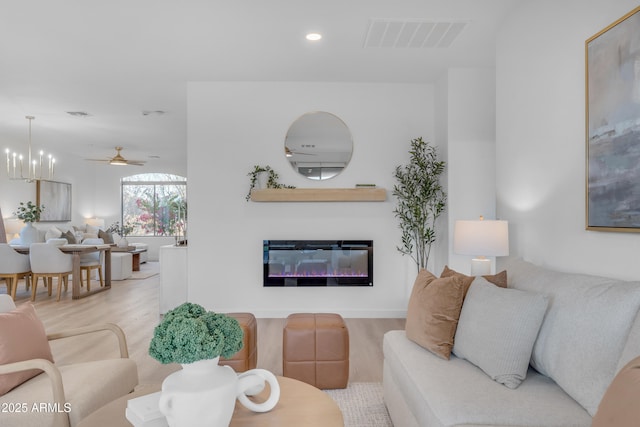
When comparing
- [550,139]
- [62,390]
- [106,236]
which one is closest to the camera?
[62,390]

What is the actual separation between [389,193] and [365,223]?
44 cm

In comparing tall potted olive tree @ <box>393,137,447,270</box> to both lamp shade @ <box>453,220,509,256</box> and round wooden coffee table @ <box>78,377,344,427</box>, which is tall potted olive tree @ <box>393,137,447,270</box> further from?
round wooden coffee table @ <box>78,377,344,427</box>

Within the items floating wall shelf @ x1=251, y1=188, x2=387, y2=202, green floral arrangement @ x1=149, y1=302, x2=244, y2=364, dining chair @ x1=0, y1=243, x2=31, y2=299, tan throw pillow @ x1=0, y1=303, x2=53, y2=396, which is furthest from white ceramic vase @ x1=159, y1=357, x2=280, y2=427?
dining chair @ x1=0, y1=243, x2=31, y2=299

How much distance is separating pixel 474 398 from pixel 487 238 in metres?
1.37

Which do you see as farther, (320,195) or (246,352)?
(320,195)

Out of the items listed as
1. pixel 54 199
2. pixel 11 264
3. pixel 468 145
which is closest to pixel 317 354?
pixel 468 145

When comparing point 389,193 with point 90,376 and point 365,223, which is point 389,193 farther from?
point 90,376

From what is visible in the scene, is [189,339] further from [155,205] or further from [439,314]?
[155,205]

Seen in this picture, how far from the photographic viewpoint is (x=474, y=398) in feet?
5.17

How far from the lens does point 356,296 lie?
4672 millimetres

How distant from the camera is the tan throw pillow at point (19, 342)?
1753 millimetres

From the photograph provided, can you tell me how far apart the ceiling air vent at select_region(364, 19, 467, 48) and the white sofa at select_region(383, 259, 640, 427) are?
2190 millimetres

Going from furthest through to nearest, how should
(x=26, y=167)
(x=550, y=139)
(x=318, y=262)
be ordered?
(x=26, y=167) → (x=318, y=262) → (x=550, y=139)

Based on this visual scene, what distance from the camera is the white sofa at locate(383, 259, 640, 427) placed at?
57.2 inches
